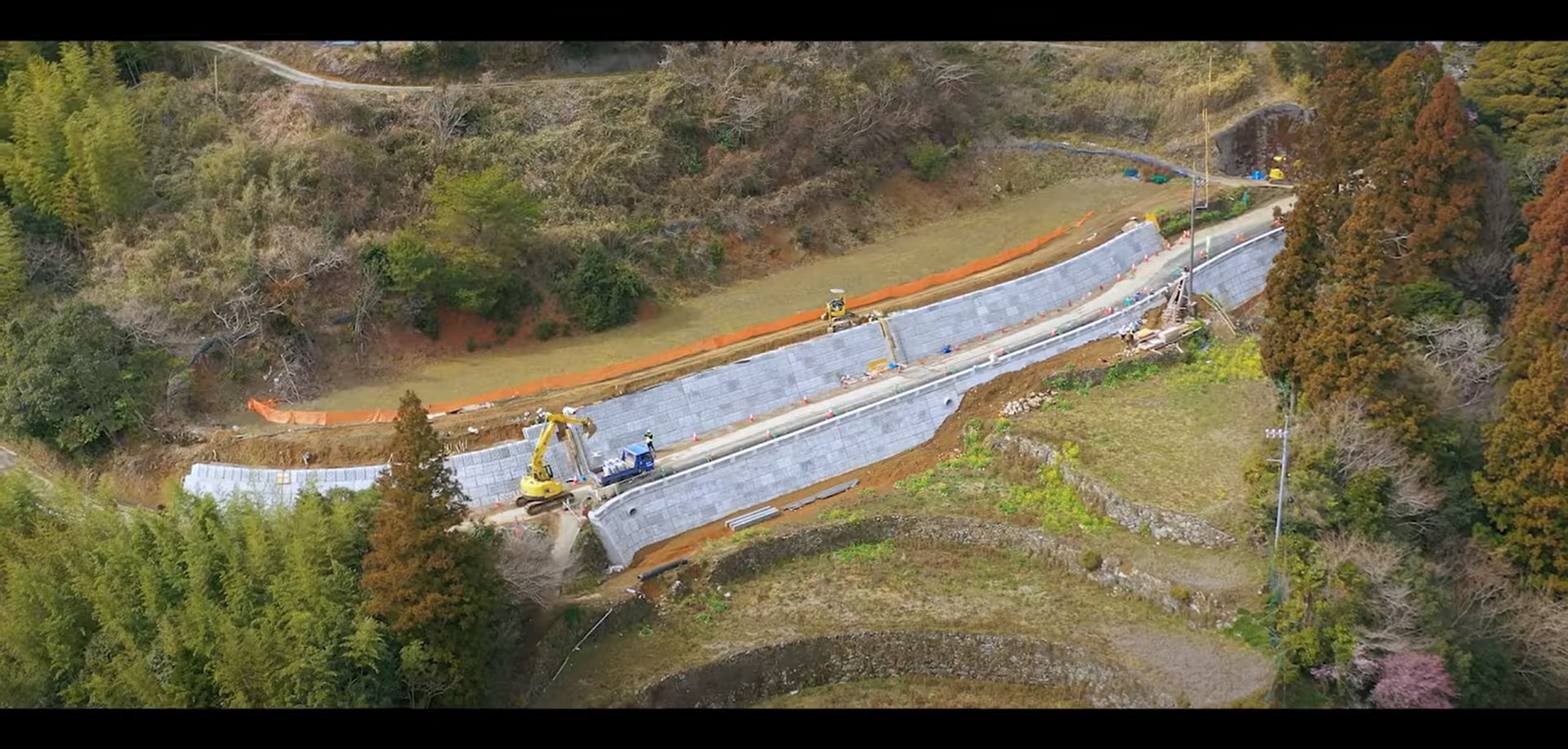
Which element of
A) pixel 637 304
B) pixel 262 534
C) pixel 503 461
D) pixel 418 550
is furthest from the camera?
pixel 637 304

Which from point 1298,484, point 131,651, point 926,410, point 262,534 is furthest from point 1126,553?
point 131,651

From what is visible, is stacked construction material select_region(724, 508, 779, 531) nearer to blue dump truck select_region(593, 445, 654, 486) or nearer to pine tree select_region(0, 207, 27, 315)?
blue dump truck select_region(593, 445, 654, 486)

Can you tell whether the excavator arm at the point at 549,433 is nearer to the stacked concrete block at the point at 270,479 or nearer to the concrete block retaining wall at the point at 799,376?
the concrete block retaining wall at the point at 799,376

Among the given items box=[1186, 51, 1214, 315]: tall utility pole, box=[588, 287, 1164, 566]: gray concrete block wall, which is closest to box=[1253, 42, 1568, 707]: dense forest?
box=[1186, 51, 1214, 315]: tall utility pole

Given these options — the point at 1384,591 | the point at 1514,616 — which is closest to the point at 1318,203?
the point at 1514,616

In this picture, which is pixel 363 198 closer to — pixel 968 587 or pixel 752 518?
pixel 752 518

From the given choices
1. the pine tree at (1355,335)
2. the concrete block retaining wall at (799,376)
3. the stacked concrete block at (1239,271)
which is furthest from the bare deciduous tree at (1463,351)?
the concrete block retaining wall at (799,376)

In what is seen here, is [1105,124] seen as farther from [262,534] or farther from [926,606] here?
[262,534]
